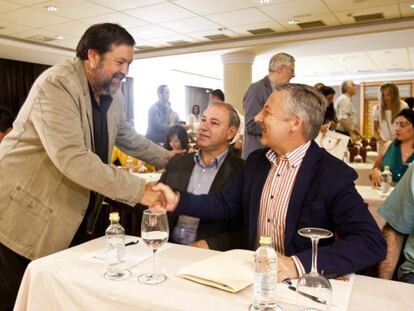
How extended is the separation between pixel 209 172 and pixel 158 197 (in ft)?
1.79

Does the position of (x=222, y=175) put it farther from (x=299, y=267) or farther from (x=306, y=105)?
(x=299, y=267)

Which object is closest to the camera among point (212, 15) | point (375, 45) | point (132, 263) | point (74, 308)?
point (74, 308)

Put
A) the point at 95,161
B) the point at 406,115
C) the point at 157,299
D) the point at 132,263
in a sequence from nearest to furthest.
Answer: the point at 157,299
the point at 132,263
the point at 95,161
the point at 406,115

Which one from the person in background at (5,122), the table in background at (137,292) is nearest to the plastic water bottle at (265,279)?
the table in background at (137,292)

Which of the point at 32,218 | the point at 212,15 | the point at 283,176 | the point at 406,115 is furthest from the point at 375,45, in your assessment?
the point at 32,218

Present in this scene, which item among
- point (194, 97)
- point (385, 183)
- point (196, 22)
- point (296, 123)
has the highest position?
point (196, 22)

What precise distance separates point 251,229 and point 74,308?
77cm

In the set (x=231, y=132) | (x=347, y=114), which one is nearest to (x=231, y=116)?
(x=231, y=132)

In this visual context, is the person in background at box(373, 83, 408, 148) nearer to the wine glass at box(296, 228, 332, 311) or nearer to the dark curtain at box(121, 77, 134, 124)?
the wine glass at box(296, 228, 332, 311)

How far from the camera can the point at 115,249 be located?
1.42m

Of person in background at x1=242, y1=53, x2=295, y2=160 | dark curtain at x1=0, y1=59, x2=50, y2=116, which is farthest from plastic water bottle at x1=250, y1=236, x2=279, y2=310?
dark curtain at x1=0, y1=59, x2=50, y2=116

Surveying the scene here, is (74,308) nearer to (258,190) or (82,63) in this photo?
(258,190)

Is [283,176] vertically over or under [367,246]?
over

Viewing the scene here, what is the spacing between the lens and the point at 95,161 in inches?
63.5
